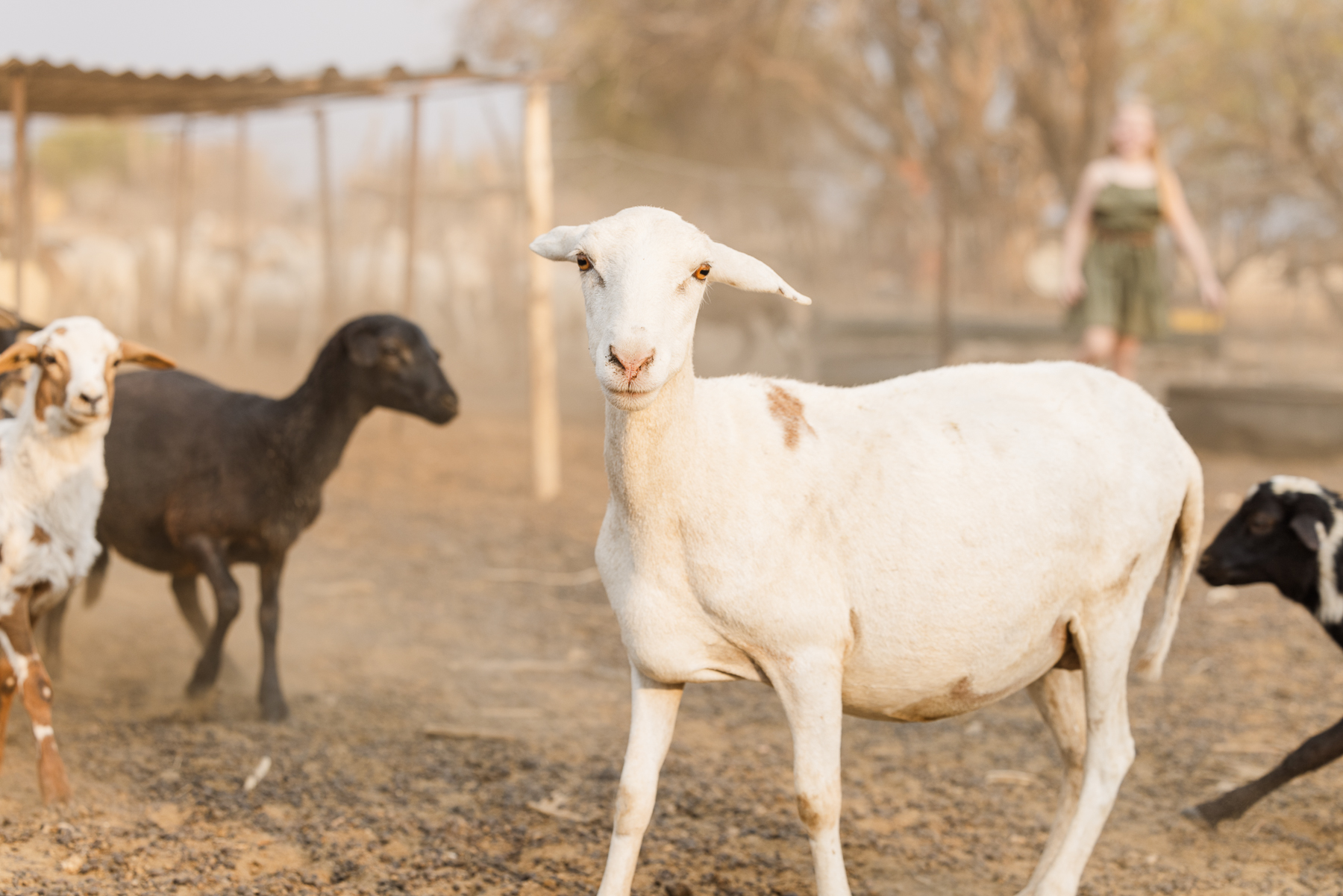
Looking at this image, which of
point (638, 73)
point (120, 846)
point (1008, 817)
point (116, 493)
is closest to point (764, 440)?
point (1008, 817)

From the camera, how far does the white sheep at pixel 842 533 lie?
10.1ft

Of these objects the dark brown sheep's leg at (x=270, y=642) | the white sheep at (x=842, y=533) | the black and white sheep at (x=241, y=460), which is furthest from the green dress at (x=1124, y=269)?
the dark brown sheep's leg at (x=270, y=642)

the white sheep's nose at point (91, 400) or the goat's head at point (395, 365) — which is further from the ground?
the goat's head at point (395, 365)

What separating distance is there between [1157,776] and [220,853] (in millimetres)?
3388

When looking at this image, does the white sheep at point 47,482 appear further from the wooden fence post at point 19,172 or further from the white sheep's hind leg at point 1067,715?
the wooden fence post at point 19,172

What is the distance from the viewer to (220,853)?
3844mm

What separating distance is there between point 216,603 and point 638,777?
8.54 ft

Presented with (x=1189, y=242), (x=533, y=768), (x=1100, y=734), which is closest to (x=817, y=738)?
(x=1100, y=734)

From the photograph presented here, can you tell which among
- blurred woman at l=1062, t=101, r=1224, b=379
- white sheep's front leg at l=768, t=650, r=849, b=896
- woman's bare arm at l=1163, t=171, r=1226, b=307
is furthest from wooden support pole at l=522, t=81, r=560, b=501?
white sheep's front leg at l=768, t=650, r=849, b=896

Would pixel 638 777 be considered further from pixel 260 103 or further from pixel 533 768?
pixel 260 103

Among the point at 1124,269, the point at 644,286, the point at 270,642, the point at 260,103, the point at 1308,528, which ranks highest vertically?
the point at 260,103

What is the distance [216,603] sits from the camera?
5105 mm

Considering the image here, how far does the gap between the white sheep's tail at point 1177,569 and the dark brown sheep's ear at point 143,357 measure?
11.4 ft

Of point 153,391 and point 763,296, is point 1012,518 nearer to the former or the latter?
→ point 153,391
